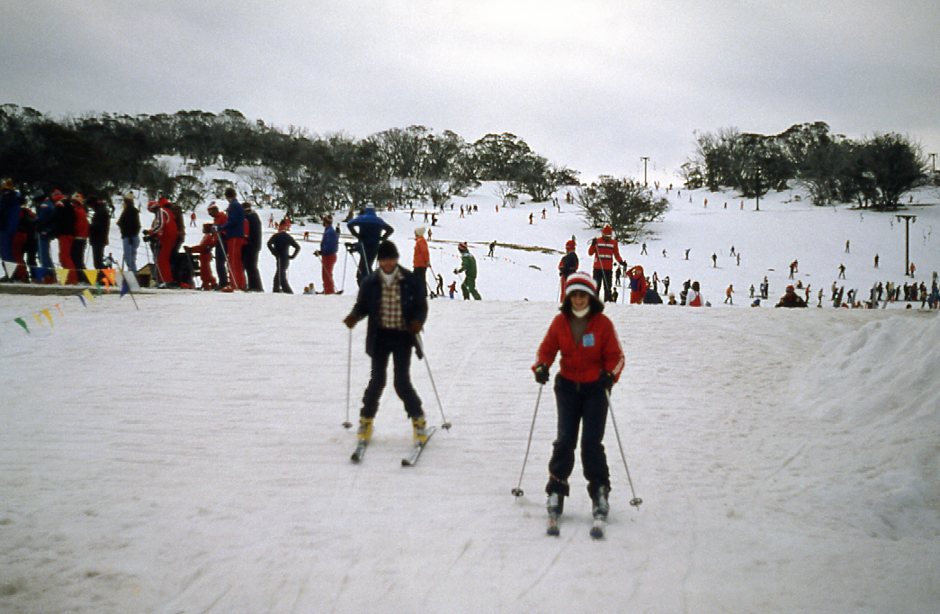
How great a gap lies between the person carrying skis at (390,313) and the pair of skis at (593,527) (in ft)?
6.39

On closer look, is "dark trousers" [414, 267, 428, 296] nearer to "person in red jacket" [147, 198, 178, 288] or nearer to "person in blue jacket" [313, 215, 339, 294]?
"person in blue jacket" [313, 215, 339, 294]

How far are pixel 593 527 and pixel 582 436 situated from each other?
676 mm

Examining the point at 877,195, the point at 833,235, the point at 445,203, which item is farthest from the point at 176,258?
the point at 877,195

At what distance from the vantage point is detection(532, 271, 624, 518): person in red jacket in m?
4.77

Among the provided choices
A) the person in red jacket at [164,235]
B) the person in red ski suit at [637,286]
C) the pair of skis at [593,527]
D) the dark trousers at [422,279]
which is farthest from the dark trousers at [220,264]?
the pair of skis at [593,527]

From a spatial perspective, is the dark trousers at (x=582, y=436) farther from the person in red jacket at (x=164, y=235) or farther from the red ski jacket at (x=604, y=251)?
the person in red jacket at (x=164, y=235)

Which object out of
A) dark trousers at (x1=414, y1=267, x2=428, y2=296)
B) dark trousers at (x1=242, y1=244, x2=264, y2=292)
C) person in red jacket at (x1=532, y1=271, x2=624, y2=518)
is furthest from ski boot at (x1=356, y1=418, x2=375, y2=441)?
dark trousers at (x1=242, y1=244, x2=264, y2=292)

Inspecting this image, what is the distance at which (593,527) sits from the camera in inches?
184

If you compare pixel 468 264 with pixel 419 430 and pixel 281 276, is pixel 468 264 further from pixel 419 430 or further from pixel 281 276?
pixel 419 430

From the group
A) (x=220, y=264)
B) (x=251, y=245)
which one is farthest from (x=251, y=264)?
(x=220, y=264)

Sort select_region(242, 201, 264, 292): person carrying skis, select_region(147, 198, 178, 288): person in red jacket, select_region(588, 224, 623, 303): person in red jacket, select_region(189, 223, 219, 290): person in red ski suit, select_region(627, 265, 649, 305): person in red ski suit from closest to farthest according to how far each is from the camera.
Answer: select_region(242, 201, 264, 292): person carrying skis → select_region(147, 198, 178, 288): person in red jacket → select_region(588, 224, 623, 303): person in red jacket → select_region(189, 223, 219, 290): person in red ski suit → select_region(627, 265, 649, 305): person in red ski suit

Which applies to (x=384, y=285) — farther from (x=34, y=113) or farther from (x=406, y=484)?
(x=34, y=113)

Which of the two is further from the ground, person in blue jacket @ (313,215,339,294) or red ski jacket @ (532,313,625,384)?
person in blue jacket @ (313,215,339,294)

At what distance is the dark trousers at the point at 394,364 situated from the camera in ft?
19.5
